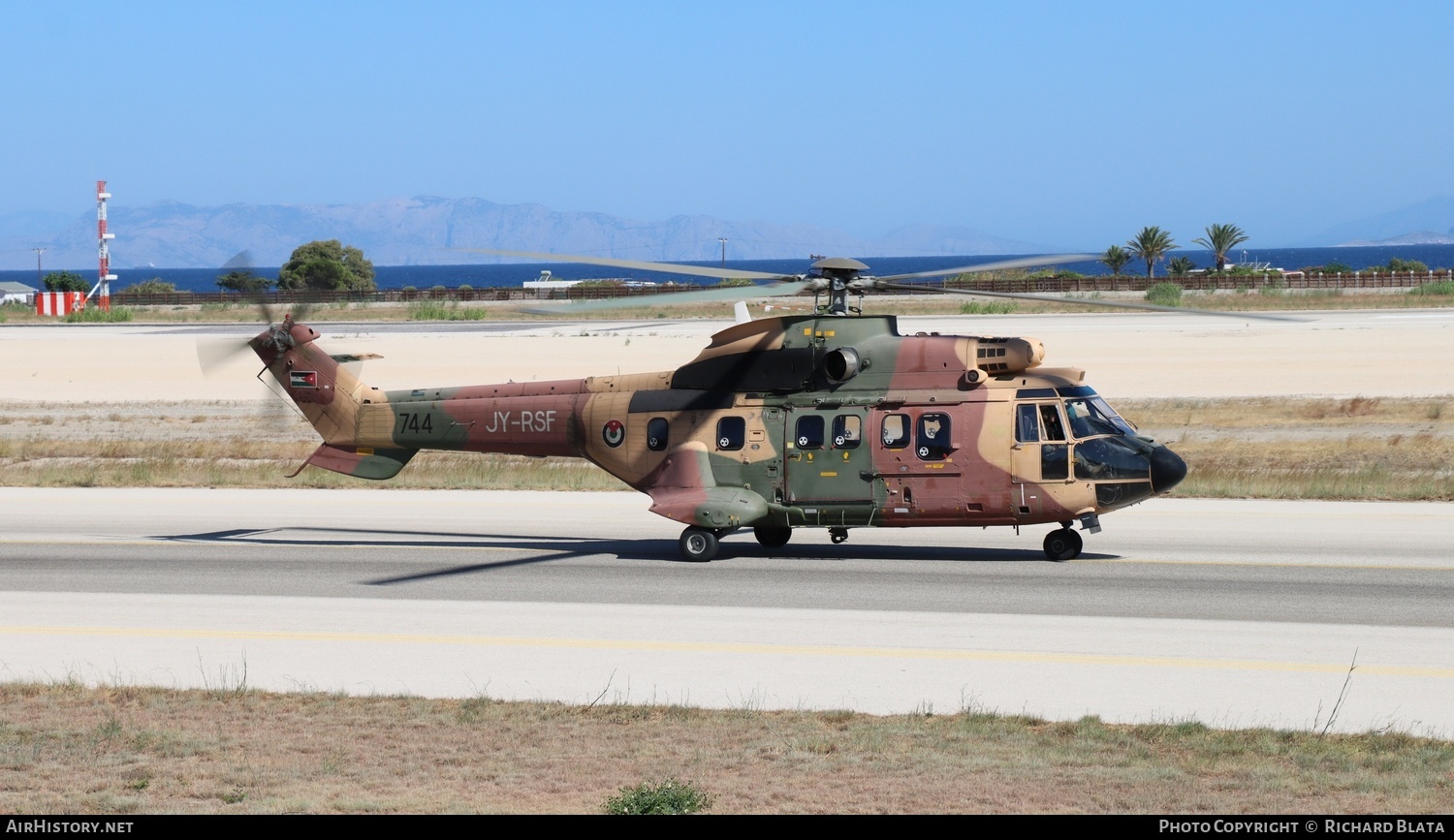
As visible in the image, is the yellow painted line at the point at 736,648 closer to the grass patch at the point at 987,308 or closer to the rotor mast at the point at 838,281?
the rotor mast at the point at 838,281

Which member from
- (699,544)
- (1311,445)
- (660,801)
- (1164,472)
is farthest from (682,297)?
(1311,445)

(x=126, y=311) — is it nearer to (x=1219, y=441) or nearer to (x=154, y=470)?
(x=154, y=470)

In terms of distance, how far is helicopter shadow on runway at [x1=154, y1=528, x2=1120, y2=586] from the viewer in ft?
60.0

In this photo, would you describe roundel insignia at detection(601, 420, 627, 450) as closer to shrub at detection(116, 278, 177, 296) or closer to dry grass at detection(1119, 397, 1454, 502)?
dry grass at detection(1119, 397, 1454, 502)

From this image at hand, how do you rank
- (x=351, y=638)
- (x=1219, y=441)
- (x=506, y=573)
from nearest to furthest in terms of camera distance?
1. (x=351, y=638)
2. (x=506, y=573)
3. (x=1219, y=441)

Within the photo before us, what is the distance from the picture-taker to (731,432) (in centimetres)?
1808

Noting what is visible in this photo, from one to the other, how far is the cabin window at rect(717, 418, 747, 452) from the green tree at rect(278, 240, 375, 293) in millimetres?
111197

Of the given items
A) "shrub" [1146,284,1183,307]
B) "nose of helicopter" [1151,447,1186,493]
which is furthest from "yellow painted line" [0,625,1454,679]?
"shrub" [1146,284,1183,307]

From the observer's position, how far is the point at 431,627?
14992 millimetres

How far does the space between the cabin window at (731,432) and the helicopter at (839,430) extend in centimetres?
2

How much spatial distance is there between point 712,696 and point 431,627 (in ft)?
13.1

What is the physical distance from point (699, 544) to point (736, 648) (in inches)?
171

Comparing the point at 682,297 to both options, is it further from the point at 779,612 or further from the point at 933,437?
the point at 933,437

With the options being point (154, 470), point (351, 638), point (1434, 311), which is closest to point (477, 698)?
point (351, 638)
